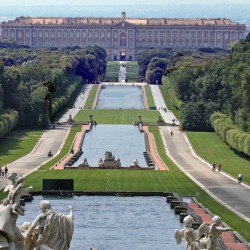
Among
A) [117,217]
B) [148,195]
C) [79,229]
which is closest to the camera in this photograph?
[79,229]

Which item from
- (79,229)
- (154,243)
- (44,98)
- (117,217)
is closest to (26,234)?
(154,243)

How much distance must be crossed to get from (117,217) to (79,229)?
15.6ft

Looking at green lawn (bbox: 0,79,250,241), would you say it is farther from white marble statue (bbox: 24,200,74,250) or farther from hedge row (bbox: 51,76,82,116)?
white marble statue (bbox: 24,200,74,250)

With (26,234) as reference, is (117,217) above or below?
below

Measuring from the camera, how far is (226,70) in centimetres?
11581

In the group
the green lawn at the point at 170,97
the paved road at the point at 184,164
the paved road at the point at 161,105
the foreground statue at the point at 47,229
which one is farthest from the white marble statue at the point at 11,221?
the green lawn at the point at 170,97

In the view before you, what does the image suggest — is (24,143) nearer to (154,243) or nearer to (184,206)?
(184,206)

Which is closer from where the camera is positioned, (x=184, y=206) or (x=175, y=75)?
(x=184, y=206)

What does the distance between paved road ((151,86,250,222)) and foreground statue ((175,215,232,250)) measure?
21.2 meters

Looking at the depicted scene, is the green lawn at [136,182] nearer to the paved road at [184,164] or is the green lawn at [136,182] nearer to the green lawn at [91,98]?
the paved road at [184,164]

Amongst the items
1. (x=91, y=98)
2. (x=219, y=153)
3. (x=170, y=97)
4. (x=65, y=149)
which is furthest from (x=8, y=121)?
(x=91, y=98)

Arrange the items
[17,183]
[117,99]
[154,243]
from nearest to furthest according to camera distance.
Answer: [17,183] → [154,243] → [117,99]

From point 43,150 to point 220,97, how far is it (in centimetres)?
3075

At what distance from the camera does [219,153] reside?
89938 mm
